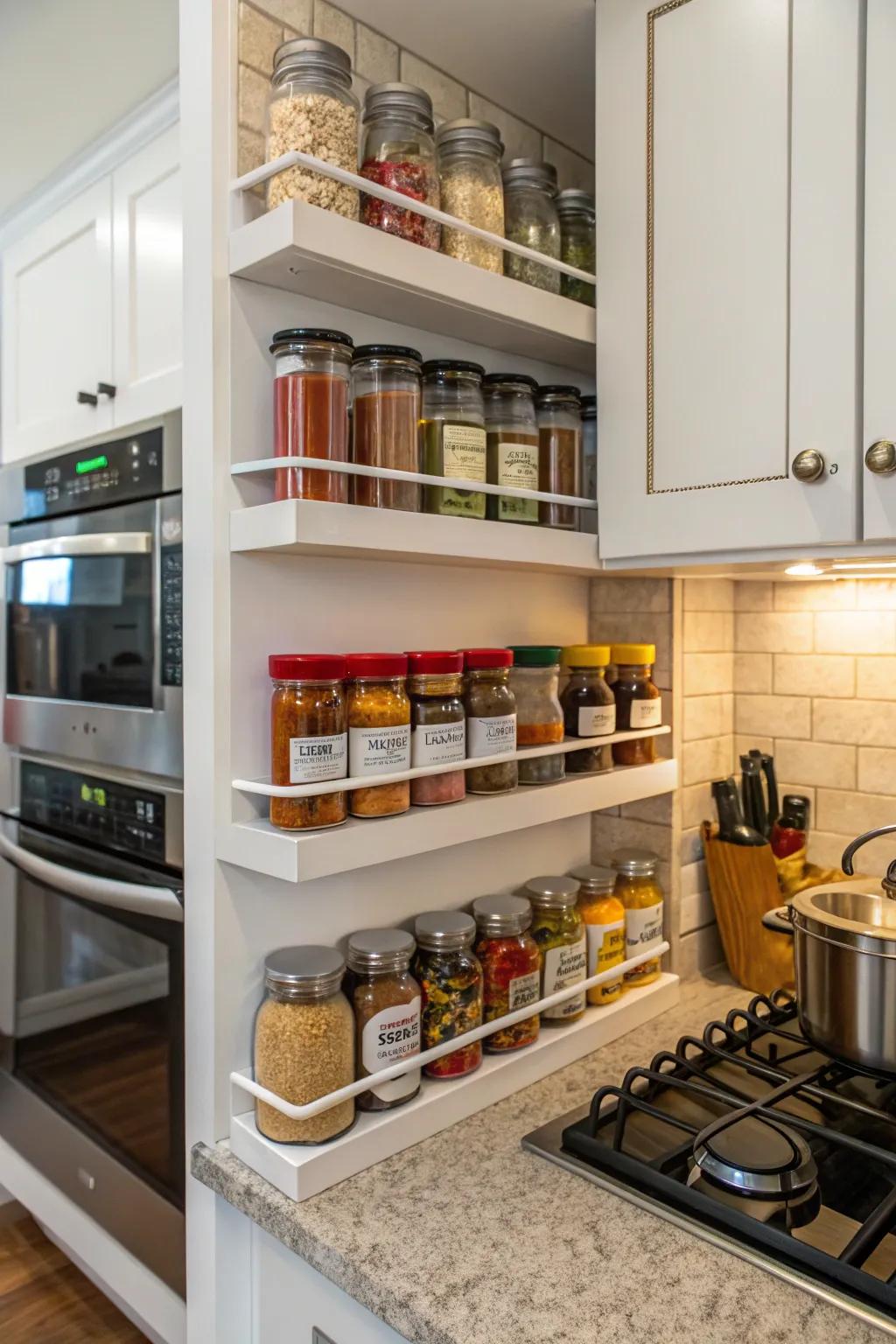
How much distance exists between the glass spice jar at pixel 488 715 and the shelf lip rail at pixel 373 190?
510 mm

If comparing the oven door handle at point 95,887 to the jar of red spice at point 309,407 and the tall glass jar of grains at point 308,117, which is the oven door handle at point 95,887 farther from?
the tall glass jar of grains at point 308,117

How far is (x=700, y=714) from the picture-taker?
1.61m

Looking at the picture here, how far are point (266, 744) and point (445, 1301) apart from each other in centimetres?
60

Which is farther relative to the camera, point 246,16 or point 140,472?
point 140,472

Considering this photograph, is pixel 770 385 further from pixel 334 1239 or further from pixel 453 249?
pixel 334 1239

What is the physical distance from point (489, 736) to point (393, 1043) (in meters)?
0.39

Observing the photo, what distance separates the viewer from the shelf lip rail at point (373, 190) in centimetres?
99

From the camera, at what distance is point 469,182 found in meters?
1.19

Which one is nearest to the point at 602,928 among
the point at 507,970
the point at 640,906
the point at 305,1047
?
the point at 640,906

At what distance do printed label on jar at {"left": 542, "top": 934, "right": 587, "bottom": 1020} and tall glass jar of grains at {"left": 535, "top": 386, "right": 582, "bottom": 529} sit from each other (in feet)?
1.97

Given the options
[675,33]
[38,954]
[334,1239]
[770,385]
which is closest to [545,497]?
[770,385]

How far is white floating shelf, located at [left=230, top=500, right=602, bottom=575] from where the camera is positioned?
985 millimetres

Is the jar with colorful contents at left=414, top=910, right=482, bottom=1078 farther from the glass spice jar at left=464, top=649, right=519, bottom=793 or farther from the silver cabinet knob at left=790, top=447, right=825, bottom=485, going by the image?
the silver cabinet knob at left=790, top=447, right=825, bottom=485

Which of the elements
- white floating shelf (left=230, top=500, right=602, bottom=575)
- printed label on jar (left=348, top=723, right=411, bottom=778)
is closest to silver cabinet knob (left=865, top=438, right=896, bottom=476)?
white floating shelf (left=230, top=500, right=602, bottom=575)
